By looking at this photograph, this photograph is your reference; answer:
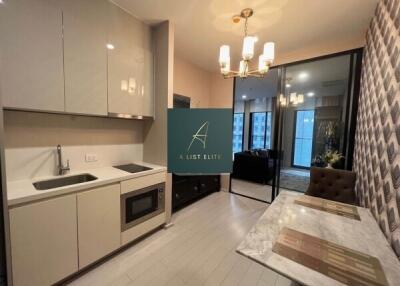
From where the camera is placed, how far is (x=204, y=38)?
270cm

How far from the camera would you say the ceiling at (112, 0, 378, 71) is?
1956 millimetres

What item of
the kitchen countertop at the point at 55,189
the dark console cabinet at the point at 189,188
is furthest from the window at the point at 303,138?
the kitchen countertop at the point at 55,189

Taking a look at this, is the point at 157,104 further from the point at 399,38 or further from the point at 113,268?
the point at 399,38

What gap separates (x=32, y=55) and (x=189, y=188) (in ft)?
8.71

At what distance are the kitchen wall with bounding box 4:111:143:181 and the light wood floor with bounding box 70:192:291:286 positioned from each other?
1.14 m

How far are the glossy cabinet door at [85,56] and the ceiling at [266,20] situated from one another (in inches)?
14.0

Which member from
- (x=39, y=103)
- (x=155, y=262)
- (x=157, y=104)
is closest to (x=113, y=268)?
(x=155, y=262)

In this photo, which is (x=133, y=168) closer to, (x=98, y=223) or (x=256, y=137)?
(x=98, y=223)

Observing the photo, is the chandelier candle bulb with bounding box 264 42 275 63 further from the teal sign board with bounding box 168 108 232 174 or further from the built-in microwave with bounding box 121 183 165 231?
the built-in microwave with bounding box 121 183 165 231

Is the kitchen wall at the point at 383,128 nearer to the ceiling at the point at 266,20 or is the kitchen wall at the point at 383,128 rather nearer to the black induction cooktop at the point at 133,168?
the ceiling at the point at 266,20

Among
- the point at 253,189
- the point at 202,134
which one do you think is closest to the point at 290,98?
the point at 253,189

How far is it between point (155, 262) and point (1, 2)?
2583mm

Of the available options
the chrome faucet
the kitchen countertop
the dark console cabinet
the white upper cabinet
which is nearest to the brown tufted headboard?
the dark console cabinet

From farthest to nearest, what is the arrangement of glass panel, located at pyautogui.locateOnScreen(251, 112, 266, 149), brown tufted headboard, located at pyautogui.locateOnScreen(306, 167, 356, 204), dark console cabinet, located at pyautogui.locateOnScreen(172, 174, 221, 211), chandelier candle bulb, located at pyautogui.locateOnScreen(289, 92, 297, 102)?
glass panel, located at pyautogui.locateOnScreen(251, 112, 266, 149), chandelier candle bulb, located at pyautogui.locateOnScreen(289, 92, 297, 102), dark console cabinet, located at pyautogui.locateOnScreen(172, 174, 221, 211), brown tufted headboard, located at pyautogui.locateOnScreen(306, 167, 356, 204)
